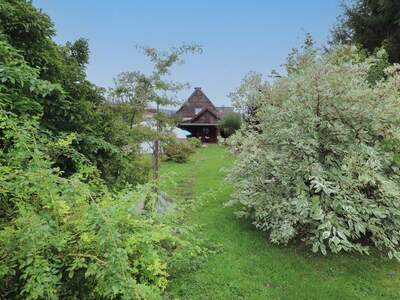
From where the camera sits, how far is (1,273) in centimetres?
191

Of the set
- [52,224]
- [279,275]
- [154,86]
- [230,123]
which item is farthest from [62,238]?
[230,123]

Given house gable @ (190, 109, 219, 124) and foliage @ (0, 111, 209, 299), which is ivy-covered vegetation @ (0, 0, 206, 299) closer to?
foliage @ (0, 111, 209, 299)

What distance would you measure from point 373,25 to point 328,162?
41.8 ft

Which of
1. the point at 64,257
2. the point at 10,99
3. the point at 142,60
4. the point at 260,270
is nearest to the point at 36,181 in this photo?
the point at 64,257

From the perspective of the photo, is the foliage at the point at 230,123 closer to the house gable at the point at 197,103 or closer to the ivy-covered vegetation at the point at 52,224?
the house gable at the point at 197,103

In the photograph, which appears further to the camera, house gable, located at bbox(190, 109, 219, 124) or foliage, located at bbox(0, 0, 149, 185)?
house gable, located at bbox(190, 109, 219, 124)

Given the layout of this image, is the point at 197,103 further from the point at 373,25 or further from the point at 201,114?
the point at 373,25

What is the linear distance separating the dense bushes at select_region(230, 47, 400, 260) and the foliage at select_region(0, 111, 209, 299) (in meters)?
2.46

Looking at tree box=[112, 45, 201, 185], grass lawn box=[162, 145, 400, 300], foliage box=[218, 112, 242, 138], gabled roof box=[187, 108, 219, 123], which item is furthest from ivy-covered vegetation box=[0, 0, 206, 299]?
gabled roof box=[187, 108, 219, 123]

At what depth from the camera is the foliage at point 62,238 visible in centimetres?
192

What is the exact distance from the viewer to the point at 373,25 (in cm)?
1459

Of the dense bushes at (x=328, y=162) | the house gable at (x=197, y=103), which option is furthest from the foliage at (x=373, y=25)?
the house gable at (x=197, y=103)

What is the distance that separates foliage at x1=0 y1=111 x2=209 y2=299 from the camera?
1920 millimetres

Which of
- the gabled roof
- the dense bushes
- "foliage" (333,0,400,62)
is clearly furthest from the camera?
the gabled roof
